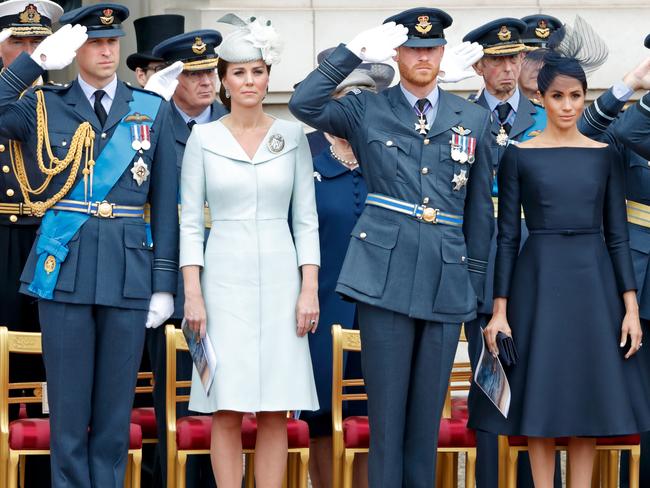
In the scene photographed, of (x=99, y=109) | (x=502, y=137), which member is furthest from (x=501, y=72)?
(x=99, y=109)

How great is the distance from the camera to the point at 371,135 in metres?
7.13

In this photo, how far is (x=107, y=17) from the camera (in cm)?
730

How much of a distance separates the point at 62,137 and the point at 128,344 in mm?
791

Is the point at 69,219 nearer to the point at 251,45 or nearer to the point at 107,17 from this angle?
the point at 107,17

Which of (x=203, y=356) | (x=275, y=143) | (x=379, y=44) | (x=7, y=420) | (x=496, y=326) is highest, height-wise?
(x=379, y=44)

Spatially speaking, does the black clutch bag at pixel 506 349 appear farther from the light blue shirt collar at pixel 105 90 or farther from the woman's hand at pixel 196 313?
the light blue shirt collar at pixel 105 90

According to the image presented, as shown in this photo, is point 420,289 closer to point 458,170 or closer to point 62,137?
point 458,170

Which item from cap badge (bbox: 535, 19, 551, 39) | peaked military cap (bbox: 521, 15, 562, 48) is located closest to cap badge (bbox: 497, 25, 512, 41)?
peaked military cap (bbox: 521, 15, 562, 48)

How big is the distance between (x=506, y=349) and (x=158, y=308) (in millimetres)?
1275

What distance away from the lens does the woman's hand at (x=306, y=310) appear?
7.17m

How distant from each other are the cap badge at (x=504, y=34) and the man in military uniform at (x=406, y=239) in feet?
4.30

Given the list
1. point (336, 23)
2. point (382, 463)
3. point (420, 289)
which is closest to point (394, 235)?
point (420, 289)

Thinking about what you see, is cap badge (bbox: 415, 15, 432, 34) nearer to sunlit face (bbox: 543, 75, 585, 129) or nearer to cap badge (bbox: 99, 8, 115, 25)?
sunlit face (bbox: 543, 75, 585, 129)

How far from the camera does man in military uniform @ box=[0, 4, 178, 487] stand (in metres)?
7.13
